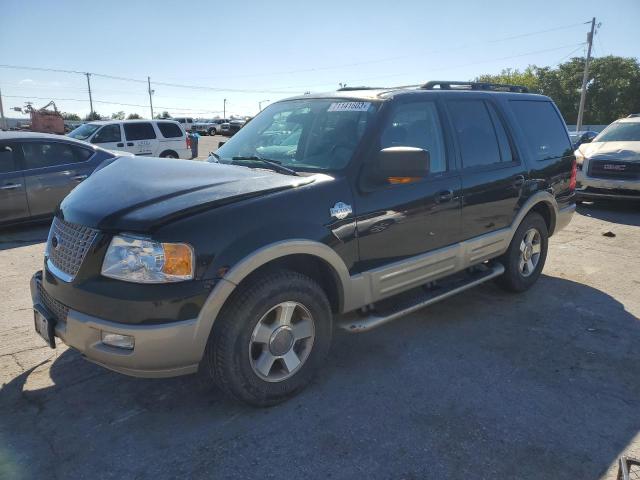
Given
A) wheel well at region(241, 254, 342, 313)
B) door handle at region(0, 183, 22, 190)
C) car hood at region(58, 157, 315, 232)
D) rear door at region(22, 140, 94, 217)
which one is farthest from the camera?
rear door at region(22, 140, 94, 217)

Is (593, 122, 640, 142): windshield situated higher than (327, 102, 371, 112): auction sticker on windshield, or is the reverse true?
(327, 102, 371, 112): auction sticker on windshield

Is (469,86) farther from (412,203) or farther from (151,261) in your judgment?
→ (151,261)

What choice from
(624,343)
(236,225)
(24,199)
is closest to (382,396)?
(236,225)

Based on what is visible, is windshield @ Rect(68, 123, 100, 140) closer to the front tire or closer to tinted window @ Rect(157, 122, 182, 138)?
tinted window @ Rect(157, 122, 182, 138)

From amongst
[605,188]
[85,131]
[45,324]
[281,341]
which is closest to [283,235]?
[281,341]

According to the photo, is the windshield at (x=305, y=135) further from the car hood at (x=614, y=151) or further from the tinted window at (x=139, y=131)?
the tinted window at (x=139, y=131)

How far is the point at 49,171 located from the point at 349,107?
5.78m

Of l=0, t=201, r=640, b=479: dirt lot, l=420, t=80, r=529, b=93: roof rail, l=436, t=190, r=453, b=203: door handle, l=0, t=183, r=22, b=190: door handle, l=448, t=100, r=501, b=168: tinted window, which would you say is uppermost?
l=420, t=80, r=529, b=93: roof rail

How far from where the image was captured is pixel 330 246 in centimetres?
303

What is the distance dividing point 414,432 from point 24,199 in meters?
6.80

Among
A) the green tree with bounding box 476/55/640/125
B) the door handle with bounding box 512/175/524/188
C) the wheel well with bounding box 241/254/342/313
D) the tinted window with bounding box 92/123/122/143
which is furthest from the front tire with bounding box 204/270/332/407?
the green tree with bounding box 476/55/640/125

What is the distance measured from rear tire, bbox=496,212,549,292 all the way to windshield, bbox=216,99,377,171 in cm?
222

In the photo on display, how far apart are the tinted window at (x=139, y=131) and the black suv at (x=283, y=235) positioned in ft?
37.1

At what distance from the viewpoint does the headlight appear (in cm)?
247
